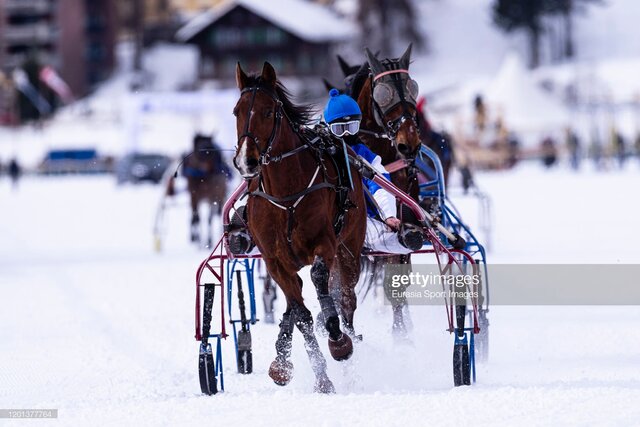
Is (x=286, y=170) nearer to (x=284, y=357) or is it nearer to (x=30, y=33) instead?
(x=284, y=357)

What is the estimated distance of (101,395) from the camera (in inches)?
325

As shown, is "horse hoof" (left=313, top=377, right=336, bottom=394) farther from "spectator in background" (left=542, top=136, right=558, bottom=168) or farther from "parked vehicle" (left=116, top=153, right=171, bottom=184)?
"spectator in background" (left=542, top=136, right=558, bottom=168)

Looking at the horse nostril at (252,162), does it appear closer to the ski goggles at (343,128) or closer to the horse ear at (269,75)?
the horse ear at (269,75)

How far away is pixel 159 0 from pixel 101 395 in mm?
100616

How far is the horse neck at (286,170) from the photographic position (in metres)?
7.86

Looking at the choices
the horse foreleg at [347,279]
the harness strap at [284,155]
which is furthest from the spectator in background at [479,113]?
the harness strap at [284,155]

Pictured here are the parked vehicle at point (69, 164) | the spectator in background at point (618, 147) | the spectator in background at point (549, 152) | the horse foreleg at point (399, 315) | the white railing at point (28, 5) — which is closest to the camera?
the horse foreleg at point (399, 315)

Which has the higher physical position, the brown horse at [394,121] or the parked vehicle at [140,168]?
the parked vehicle at [140,168]

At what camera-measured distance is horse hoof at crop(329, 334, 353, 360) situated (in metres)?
7.93

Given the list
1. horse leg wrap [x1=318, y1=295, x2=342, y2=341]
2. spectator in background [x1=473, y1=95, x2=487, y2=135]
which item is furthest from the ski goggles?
spectator in background [x1=473, y1=95, x2=487, y2=135]

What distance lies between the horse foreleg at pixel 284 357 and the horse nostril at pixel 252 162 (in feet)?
3.86

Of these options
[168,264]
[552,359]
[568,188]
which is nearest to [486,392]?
[552,359]

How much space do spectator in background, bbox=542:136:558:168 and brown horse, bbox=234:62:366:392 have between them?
145 feet

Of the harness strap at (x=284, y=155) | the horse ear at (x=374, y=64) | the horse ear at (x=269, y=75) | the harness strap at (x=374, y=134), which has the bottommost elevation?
the harness strap at (x=284, y=155)
